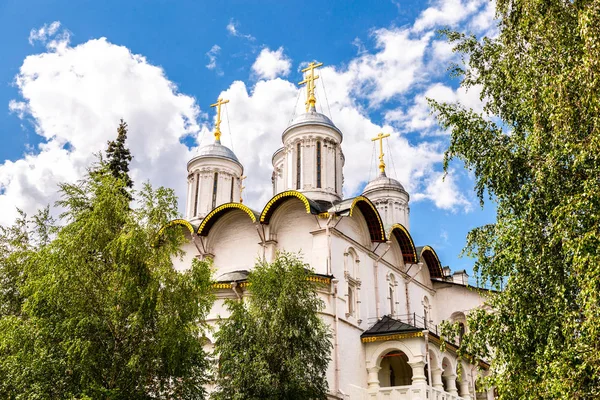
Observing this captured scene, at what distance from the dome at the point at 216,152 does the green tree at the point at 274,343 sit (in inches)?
458

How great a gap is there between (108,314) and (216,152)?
15.6m

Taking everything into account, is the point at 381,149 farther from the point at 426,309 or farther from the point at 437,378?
the point at 437,378

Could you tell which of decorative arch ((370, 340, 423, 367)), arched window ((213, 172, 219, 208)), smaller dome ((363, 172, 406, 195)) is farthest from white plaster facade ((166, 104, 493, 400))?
smaller dome ((363, 172, 406, 195))

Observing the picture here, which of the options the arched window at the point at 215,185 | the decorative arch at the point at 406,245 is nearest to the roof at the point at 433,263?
the decorative arch at the point at 406,245

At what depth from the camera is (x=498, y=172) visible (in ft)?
33.4

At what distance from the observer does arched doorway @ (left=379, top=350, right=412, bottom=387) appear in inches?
811

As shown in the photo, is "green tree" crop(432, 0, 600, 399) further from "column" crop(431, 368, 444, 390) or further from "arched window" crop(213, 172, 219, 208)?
"arched window" crop(213, 172, 219, 208)

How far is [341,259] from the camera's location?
19422mm

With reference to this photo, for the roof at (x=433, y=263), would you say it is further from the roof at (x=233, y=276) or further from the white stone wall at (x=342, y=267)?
the roof at (x=233, y=276)

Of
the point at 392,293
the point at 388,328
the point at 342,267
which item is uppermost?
the point at 392,293

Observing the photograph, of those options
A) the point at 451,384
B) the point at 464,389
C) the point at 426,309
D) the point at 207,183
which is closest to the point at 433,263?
the point at 426,309

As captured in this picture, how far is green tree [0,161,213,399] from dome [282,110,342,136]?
1141cm

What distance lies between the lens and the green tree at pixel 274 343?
526 inches

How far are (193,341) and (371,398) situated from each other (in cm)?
855
